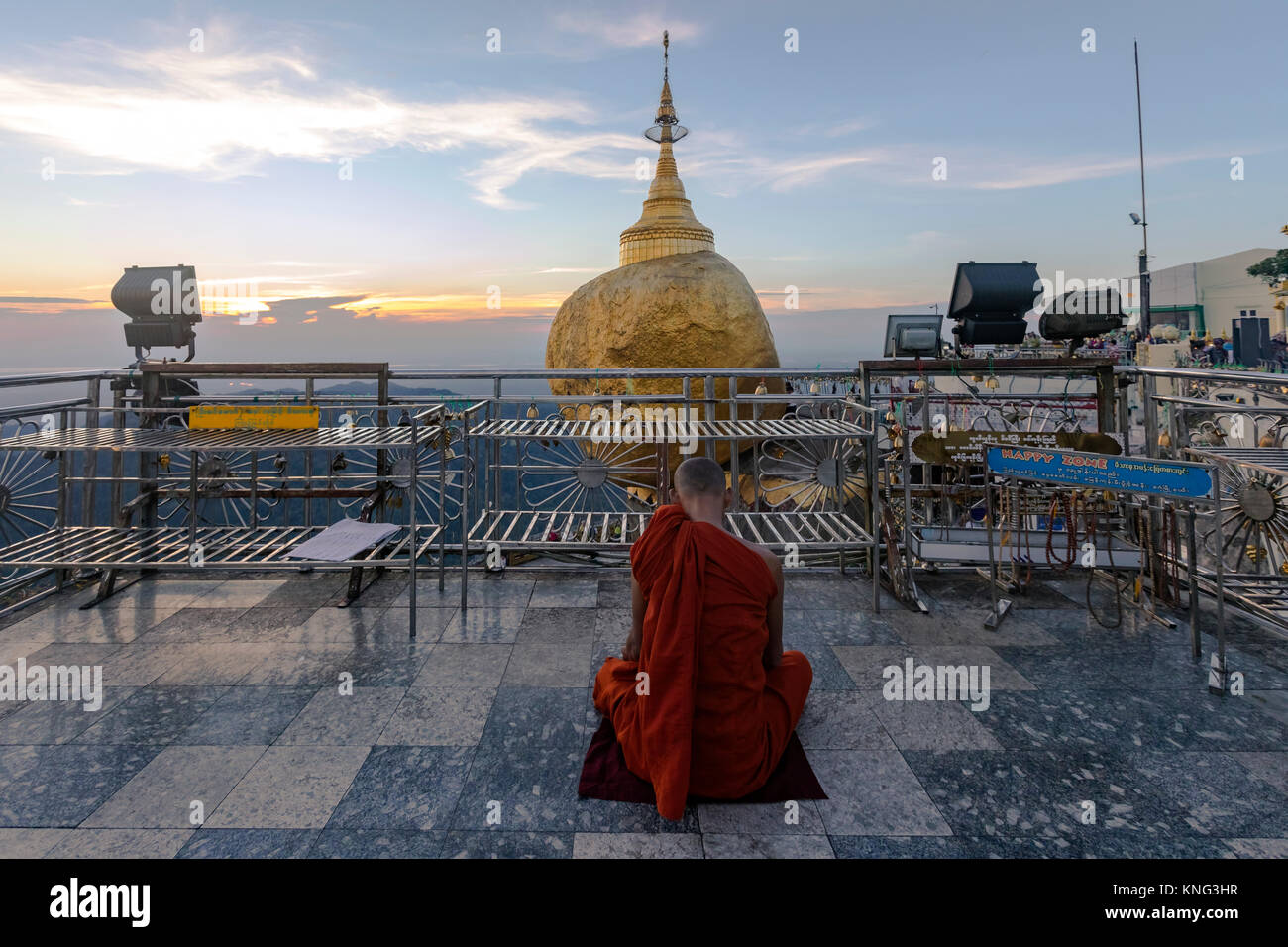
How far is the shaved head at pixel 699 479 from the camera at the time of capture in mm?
2848

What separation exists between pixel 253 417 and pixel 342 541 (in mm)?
1268

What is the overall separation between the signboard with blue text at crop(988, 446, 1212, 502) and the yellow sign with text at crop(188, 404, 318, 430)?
525 cm

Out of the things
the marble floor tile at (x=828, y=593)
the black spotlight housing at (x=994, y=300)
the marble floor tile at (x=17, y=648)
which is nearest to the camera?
the marble floor tile at (x=17, y=648)

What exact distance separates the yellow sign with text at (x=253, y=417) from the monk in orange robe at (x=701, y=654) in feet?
11.9

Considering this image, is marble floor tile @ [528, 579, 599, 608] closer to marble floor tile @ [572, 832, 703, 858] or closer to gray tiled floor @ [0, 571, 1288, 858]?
gray tiled floor @ [0, 571, 1288, 858]

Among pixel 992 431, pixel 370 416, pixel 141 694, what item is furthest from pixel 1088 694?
pixel 370 416

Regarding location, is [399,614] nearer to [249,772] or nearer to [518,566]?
[518,566]

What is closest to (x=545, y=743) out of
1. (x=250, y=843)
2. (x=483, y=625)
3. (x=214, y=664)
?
(x=250, y=843)

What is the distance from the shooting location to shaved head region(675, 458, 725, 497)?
285 cm

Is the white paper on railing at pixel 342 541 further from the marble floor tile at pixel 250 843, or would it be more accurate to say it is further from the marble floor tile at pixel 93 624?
the marble floor tile at pixel 250 843

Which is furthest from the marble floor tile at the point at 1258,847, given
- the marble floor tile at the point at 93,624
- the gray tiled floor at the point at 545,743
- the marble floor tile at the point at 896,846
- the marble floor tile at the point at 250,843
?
the marble floor tile at the point at 93,624

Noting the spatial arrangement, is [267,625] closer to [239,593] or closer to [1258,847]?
[239,593]

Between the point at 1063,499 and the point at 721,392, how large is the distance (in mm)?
11115
